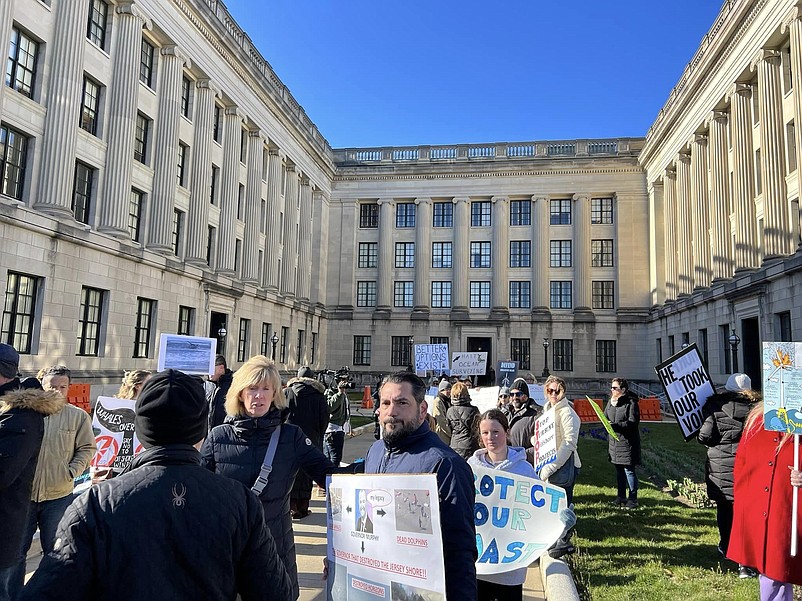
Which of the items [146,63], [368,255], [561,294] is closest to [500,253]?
[561,294]

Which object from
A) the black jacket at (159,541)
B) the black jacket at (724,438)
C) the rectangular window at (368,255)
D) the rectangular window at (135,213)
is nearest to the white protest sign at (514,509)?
the black jacket at (159,541)

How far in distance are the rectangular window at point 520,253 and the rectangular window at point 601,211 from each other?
17.0 feet

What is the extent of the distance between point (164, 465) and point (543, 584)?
5.45m

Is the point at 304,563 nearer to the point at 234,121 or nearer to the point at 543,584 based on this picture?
the point at 543,584

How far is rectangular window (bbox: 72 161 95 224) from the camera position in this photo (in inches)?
749

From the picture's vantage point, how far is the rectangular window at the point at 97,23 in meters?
19.6

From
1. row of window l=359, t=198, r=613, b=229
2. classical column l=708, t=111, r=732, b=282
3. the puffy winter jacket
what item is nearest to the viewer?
the puffy winter jacket

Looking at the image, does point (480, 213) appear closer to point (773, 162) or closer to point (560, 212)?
point (560, 212)

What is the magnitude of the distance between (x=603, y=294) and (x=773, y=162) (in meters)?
18.4

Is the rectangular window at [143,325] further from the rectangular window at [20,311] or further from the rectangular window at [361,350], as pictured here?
the rectangular window at [361,350]

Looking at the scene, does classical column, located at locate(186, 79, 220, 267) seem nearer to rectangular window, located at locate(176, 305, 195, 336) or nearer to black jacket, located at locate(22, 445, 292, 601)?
rectangular window, located at locate(176, 305, 195, 336)

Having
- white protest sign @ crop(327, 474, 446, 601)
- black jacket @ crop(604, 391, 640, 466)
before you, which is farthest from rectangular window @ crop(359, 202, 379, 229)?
white protest sign @ crop(327, 474, 446, 601)

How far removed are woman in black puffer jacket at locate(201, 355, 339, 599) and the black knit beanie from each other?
49.6 inches

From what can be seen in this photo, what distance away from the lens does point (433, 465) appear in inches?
108
